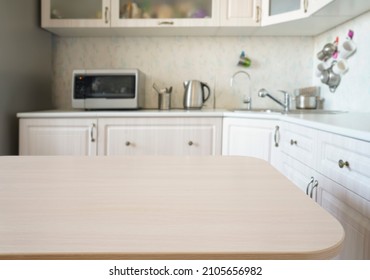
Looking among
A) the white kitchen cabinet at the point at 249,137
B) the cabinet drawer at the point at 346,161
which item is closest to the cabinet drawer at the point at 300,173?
the cabinet drawer at the point at 346,161

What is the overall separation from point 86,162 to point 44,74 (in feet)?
6.96

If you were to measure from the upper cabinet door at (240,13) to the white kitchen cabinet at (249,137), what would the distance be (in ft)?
2.30

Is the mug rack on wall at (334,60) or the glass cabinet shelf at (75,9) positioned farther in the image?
the glass cabinet shelf at (75,9)

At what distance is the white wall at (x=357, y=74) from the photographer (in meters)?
2.11

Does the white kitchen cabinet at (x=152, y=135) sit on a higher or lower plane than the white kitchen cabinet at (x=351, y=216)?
higher

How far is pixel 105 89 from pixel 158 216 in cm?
213

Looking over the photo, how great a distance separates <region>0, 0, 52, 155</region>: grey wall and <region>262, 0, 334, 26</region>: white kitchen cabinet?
158 cm

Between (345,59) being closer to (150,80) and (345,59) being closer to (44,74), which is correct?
(150,80)

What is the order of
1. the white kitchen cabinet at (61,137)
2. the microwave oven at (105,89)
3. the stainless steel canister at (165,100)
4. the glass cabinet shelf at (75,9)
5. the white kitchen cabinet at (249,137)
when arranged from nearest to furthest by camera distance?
the white kitchen cabinet at (249,137), the white kitchen cabinet at (61,137), the microwave oven at (105,89), the glass cabinet shelf at (75,9), the stainless steel canister at (165,100)

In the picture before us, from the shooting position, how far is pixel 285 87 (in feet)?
9.62

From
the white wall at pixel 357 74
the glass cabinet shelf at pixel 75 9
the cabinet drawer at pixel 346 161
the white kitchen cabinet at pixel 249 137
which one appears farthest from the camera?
the glass cabinet shelf at pixel 75 9

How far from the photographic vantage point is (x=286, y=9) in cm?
240

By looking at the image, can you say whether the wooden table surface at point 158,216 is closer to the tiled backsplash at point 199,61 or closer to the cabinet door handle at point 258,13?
the cabinet door handle at point 258,13
